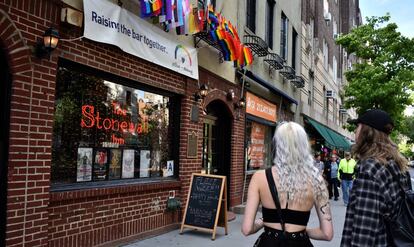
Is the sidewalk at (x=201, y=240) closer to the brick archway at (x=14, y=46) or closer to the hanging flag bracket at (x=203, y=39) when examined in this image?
the brick archway at (x=14, y=46)

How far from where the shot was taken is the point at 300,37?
19172 mm

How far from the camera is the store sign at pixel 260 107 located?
12.6 metres

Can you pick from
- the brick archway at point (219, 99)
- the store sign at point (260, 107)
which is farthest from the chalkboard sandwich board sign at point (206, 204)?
the store sign at point (260, 107)

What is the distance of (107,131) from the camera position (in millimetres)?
6676

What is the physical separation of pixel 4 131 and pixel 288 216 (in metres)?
3.37

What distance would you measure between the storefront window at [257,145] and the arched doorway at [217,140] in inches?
67.7

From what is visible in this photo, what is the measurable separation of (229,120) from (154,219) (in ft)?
13.9

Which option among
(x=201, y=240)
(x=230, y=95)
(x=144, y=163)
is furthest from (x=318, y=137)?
(x=144, y=163)

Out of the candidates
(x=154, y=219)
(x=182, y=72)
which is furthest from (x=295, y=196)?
(x=182, y=72)

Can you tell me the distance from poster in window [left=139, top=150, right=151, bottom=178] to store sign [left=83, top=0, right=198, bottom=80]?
1.58m

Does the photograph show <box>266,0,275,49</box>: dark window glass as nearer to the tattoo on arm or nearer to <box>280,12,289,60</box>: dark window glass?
<box>280,12,289,60</box>: dark window glass

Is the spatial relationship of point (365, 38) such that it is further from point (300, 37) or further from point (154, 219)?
point (154, 219)

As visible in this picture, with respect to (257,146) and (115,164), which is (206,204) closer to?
(115,164)

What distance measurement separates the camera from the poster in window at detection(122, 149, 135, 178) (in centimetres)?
714
